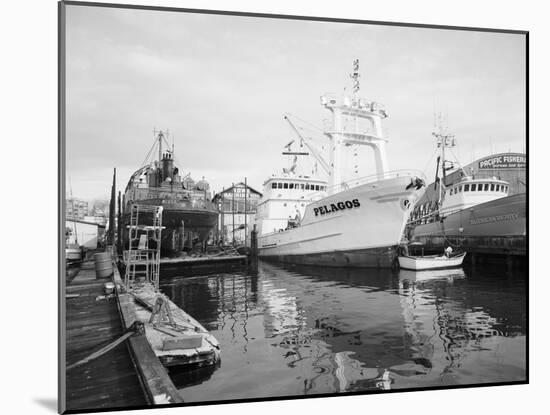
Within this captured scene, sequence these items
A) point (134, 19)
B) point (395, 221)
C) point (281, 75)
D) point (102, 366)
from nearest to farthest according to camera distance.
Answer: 1. point (102, 366)
2. point (134, 19)
3. point (281, 75)
4. point (395, 221)

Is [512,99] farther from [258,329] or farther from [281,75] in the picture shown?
[258,329]

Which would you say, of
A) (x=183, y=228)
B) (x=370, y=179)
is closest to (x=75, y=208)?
(x=183, y=228)

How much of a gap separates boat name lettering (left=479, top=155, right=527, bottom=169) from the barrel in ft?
15.8

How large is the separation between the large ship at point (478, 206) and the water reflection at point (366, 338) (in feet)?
1.73

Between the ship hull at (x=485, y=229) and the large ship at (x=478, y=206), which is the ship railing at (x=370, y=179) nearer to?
the large ship at (x=478, y=206)

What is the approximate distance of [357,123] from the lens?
4.51m

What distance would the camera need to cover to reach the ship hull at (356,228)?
8.30m

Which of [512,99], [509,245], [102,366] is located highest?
[512,99]

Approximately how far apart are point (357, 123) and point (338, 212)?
4535 mm

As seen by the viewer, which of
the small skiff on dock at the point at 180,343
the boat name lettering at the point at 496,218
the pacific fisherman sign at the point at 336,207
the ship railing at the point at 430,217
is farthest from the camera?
the pacific fisherman sign at the point at 336,207

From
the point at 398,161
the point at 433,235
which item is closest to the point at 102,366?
the point at 398,161

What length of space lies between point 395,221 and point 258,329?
4.94 m

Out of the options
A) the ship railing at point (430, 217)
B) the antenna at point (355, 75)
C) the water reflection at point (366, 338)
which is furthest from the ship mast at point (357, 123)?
the water reflection at point (366, 338)

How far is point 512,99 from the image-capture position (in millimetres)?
4453
